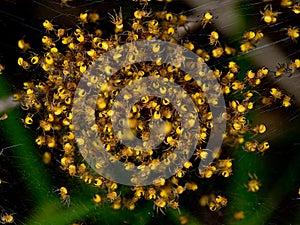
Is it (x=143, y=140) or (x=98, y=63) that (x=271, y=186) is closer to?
(x=143, y=140)

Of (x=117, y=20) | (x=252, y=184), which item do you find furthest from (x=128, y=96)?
(x=252, y=184)

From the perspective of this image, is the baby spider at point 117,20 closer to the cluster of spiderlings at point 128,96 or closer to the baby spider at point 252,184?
the cluster of spiderlings at point 128,96

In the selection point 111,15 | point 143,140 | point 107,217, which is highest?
point 111,15

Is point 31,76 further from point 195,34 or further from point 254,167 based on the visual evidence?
point 254,167

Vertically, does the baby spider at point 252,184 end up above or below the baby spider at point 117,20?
below

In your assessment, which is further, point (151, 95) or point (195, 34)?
point (195, 34)

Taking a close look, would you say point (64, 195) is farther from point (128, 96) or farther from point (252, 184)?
point (252, 184)

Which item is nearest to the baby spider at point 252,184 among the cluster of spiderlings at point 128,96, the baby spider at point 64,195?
the cluster of spiderlings at point 128,96

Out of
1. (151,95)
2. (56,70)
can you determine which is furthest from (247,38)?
(56,70)

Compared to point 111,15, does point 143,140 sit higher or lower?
lower
